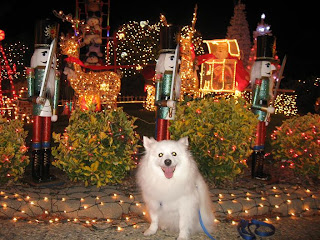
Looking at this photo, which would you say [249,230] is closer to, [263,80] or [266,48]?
[263,80]

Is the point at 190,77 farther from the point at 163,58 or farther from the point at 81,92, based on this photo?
the point at 163,58

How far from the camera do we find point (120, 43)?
18.6 metres

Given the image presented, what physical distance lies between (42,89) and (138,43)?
14162 mm

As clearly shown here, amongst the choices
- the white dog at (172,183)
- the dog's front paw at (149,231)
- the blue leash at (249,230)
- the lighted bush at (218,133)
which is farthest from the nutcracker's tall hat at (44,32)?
the blue leash at (249,230)

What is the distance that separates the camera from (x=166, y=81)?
5234 millimetres

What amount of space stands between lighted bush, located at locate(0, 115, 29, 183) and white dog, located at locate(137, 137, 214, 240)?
6.93 ft

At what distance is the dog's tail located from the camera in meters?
3.76

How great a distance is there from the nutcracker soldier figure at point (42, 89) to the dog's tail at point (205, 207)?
2.45 meters

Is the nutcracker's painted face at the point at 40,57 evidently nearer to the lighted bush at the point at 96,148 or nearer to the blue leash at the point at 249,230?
the lighted bush at the point at 96,148

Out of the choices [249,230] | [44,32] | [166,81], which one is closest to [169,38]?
[166,81]

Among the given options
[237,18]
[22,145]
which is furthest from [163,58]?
[237,18]

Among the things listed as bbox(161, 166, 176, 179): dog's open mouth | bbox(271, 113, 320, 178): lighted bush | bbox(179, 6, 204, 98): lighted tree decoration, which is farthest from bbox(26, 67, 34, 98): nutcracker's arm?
bbox(179, 6, 204, 98): lighted tree decoration

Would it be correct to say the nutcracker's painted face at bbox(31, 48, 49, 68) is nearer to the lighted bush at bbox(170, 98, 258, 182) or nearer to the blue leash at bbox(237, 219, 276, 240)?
the lighted bush at bbox(170, 98, 258, 182)

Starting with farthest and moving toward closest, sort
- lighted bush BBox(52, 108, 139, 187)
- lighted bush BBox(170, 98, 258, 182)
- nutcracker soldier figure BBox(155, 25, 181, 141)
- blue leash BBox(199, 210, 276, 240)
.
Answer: nutcracker soldier figure BBox(155, 25, 181, 141) < lighted bush BBox(170, 98, 258, 182) < lighted bush BBox(52, 108, 139, 187) < blue leash BBox(199, 210, 276, 240)
